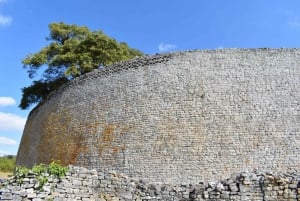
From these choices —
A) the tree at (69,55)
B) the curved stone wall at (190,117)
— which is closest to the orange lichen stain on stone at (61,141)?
the curved stone wall at (190,117)

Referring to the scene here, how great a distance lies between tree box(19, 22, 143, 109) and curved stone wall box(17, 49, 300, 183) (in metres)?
7.93

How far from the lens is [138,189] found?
9398mm

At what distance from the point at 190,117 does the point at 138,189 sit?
7858 mm

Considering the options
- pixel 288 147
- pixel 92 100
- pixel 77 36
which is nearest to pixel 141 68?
pixel 92 100

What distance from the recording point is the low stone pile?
8.75 metres

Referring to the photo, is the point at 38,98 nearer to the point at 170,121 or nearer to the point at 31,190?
the point at 170,121

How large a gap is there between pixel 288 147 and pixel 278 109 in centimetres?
152

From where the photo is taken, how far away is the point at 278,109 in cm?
1647

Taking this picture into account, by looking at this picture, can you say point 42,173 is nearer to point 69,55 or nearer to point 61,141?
point 61,141

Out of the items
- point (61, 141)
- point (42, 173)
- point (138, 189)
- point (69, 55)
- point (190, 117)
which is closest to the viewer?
point (42, 173)

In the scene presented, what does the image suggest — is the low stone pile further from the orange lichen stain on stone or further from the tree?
the tree

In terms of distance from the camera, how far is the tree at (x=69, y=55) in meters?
27.4

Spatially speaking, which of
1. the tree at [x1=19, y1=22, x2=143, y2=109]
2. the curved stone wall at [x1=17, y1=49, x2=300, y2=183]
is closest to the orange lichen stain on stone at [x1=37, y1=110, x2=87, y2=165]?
the curved stone wall at [x1=17, y1=49, x2=300, y2=183]

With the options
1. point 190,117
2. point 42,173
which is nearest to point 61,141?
point 190,117
